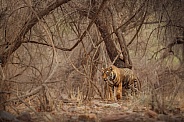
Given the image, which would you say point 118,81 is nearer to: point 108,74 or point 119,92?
point 119,92

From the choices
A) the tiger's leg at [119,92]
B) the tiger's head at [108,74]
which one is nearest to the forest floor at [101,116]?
the tiger's head at [108,74]

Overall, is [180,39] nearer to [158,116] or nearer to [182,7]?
[182,7]

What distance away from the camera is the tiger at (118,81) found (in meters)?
7.25

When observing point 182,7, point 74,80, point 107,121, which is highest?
point 182,7

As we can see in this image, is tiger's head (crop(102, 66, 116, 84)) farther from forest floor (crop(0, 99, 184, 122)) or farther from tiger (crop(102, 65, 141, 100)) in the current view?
forest floor (crop(0, 99, 184, 122))

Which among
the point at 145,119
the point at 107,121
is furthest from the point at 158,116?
the point at 107,121

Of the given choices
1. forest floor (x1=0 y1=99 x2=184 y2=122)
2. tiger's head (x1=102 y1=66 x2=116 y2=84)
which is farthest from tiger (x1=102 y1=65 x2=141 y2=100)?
forest floor (x1=0 y1=99 x2=184 y2=122)

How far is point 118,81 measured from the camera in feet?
24.6

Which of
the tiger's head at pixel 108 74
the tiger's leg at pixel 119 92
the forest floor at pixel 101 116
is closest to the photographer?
the forest floor at pixel 101 116

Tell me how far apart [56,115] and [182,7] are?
312cm

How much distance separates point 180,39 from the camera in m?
7.97

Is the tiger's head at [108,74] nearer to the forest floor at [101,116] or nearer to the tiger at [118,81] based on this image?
the tiger at [118,81]

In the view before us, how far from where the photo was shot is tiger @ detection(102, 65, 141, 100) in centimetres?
725

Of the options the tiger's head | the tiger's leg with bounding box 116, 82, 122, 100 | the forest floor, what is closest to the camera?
the forest floor
